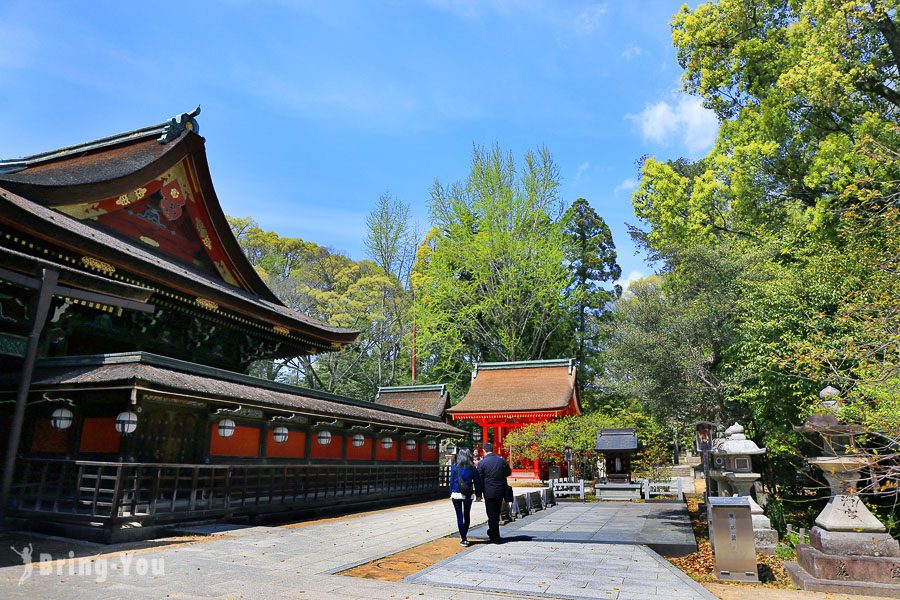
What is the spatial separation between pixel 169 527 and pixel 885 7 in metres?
20.2

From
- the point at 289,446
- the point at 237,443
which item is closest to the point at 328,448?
the point at 289,446

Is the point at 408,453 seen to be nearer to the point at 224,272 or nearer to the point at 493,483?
the point at 224,272

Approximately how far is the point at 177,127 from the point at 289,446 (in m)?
8.90

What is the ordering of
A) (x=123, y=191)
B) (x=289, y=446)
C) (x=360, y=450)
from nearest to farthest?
1. (x=123, y=191)
2. (x=289, y=446)
3. (x=360, y=450)

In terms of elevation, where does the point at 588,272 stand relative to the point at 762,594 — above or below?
above

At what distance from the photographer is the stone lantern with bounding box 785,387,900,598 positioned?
6883mm

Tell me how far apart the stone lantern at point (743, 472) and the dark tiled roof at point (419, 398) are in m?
18.1

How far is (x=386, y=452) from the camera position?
18750 millimetres

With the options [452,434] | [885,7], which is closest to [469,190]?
[452,434]

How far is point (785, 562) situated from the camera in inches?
331

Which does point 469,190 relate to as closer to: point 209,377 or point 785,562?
point 209,377

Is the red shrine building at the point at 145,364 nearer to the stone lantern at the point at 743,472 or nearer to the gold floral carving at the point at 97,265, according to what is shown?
the gold floral carving at the point at 97,265

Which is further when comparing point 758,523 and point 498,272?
point 498,272

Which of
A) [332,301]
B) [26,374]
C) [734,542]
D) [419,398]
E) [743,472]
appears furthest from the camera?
[332,301]
